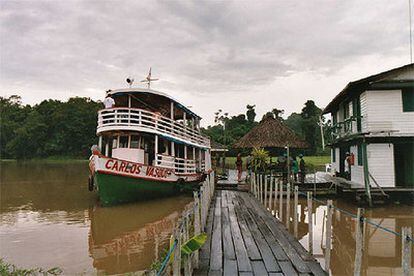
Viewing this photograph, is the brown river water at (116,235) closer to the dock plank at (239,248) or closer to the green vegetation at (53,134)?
the dock plank at (239,248)

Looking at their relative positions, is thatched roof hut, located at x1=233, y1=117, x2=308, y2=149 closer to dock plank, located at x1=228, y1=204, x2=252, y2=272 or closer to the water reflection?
the water reflection

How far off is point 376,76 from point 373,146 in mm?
3070

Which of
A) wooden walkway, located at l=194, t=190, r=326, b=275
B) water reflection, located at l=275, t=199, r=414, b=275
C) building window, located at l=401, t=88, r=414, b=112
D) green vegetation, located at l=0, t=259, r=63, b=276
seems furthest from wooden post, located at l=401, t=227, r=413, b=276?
building window, located at l=401, t=88, r=414, b=112

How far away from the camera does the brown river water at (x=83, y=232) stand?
7.39m

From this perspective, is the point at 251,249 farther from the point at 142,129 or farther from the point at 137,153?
the point at 137,153

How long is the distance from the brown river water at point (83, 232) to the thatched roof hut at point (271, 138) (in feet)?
15.9

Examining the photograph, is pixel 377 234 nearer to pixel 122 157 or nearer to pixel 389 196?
pixel 389 196

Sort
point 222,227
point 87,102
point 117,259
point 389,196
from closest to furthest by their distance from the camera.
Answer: point 117,259 < point 222,227 < point 389,196 < point 87,102

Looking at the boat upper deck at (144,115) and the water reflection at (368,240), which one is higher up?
the boat upper deck at (144,115)

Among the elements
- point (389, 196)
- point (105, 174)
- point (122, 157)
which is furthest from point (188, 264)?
point (389, 196)

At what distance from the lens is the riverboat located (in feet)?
43.2

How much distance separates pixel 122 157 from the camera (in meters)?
14.9

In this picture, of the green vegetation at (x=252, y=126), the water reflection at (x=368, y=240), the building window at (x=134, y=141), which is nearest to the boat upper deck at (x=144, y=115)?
the building window at (x=134, y=141)

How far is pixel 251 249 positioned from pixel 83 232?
19.8 feet
